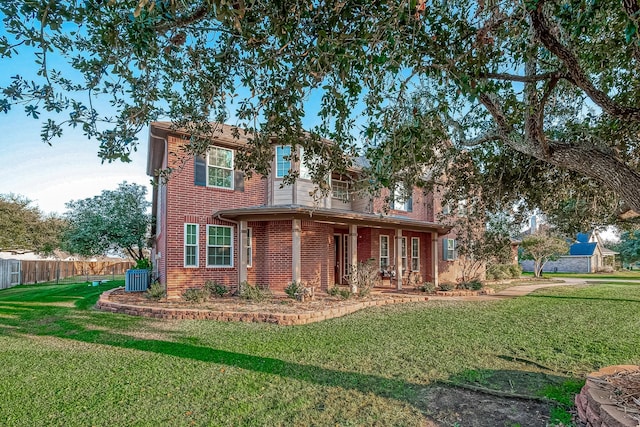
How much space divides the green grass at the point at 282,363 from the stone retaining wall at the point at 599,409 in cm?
54

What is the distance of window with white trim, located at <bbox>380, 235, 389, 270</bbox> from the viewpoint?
58.0 feet

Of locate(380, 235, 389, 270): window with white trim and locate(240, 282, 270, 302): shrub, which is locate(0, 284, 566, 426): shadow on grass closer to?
locate(240, 282, 270, 302): shrub

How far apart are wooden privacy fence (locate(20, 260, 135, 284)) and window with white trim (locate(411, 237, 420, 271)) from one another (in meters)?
20.2

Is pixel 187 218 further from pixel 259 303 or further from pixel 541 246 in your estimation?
pixel 541 246

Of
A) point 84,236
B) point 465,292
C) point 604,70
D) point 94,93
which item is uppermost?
point 604,70

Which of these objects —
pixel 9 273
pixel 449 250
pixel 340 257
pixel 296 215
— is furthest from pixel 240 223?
pixel 9 273

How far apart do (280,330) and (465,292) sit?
947cm

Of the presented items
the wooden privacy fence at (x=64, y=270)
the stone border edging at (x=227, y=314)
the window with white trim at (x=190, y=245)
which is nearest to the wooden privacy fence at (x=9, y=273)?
the wooden privacy fence at (x=64, y=270)

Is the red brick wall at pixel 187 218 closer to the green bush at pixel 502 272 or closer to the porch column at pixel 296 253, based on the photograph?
the porch column at pixel 296 253

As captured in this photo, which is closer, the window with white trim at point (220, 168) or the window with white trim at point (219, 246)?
the window with white trim at point (219, 246)

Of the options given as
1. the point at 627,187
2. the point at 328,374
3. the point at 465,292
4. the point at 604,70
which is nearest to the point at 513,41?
the point at 604,70

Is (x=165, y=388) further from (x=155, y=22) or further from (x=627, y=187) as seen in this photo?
(x=627, y=187)

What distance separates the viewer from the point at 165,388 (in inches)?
193

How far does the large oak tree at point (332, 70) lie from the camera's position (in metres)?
3.23
